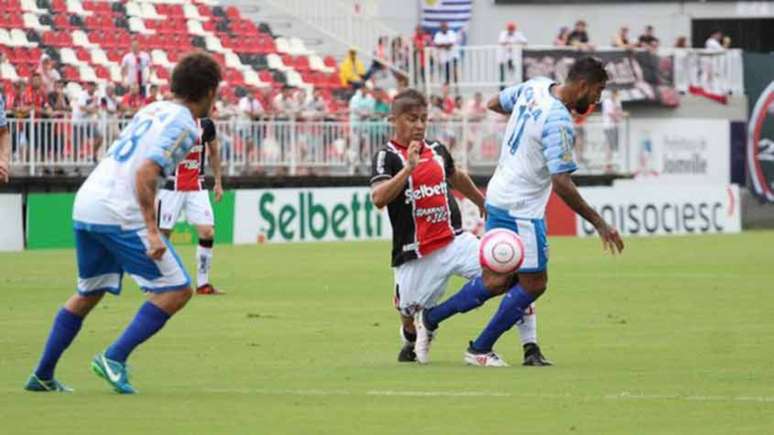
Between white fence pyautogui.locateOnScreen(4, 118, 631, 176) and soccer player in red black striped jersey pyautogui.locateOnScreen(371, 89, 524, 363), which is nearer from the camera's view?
soccer player in red black striped jersey pyautogui.locateOnScreen(371, 89, 524, 363)

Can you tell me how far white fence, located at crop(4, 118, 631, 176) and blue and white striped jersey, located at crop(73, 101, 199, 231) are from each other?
2351 centimetres

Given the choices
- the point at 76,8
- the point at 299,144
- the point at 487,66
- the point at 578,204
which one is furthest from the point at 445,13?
the point at 578,204

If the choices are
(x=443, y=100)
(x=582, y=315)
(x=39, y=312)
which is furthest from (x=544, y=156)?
(x=443, y=100)

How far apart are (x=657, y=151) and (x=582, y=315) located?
2816cm

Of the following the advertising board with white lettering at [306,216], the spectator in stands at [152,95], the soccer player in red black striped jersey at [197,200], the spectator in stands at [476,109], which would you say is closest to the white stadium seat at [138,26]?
the spectator in stands at [152,95]

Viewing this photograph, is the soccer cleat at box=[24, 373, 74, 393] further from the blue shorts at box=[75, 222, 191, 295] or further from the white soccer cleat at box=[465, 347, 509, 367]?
the white soccer cleat at box=[465, 347, 509, 367]

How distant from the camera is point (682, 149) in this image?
1884 inches

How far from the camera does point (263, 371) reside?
13.8 m

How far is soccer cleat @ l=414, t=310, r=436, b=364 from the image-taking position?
47.3 feet

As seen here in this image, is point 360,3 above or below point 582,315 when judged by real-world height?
above

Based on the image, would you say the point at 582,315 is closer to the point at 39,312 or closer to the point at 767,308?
the point at 767,308

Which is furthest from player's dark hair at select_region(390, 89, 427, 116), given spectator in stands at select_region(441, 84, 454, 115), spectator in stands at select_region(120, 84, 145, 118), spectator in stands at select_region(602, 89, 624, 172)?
spectator in stands at select_region(602, 89, 624, 172)

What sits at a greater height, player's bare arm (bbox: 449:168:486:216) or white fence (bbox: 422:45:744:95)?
white fence (bbox: 422:45:744:95)

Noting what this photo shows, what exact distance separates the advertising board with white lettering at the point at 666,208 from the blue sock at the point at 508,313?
2759 centimetres
